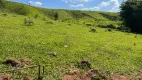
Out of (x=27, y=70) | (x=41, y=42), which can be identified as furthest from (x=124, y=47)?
(x=27, y=70)

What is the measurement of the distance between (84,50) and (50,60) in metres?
9.38

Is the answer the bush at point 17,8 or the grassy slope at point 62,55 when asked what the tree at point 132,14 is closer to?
the grassy slope at point 62,55

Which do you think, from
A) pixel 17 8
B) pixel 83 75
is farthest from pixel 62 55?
pixel 17 8

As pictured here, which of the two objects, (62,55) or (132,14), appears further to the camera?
(132,14)

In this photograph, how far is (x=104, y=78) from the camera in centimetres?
2981

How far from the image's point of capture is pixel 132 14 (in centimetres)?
9481

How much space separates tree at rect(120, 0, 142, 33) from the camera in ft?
305

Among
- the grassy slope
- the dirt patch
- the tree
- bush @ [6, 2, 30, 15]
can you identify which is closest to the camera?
the dirt patch

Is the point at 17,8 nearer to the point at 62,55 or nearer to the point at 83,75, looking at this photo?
the point at 62,55

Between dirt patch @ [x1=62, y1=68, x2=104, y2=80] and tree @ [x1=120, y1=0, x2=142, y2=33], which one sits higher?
tree @ [x1=120, y1=0, x2=142, y2=33]

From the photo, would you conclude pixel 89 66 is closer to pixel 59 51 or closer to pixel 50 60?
pixel 50 60

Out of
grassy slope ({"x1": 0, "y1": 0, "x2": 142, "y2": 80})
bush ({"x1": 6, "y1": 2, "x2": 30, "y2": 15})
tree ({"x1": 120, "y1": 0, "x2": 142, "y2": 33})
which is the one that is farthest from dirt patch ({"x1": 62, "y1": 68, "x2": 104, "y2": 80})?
bush ({"x1": 6, "y1": 2, "x2": 30, "y2": 15})

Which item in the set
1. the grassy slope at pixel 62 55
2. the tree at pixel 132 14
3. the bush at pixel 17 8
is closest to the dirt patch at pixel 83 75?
the grassy slope at pixel 62 55

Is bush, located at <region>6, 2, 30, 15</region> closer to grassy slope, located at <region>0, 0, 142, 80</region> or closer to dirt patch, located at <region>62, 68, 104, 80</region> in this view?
grassy slope, located at <region>0, 0, 142, 80</region>
